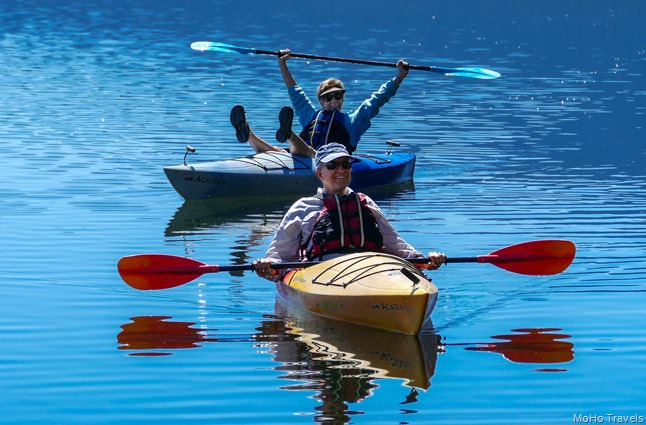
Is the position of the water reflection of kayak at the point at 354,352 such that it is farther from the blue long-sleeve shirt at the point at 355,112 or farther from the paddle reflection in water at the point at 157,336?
the blue long-sleeve shirt at the point at 355,112

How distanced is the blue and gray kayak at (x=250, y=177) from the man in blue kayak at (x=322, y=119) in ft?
0.76

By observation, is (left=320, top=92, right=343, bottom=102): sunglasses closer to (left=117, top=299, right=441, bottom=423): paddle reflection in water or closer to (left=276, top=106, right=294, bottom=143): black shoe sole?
(left=276, top=106, right=294, bottom=143): black shoe sole

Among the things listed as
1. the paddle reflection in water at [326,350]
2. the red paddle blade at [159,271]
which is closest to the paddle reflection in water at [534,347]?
the paddle reflection in water at [326,350]

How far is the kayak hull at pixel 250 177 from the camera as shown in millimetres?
15422

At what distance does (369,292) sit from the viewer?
921 cm

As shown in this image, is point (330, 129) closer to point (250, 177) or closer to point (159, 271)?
point (250, 177)

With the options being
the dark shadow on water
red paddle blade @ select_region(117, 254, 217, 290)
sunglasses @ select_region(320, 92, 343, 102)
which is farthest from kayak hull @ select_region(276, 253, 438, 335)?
sunglasses @ select_region(320, 92, 343, 102)

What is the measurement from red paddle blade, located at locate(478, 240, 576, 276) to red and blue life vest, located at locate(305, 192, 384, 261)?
1041 mm

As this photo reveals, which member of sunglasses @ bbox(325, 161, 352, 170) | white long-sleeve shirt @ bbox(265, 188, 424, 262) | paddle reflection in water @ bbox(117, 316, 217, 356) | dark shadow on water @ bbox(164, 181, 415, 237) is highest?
sunglasses @ bbox(325, 161, 352, 170)

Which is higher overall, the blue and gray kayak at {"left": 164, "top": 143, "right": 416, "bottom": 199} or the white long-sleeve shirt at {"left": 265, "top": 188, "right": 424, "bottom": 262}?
the white long-sleeve shirt at {"left": 265, "top": 188, "right": 424, "bottom": 262}

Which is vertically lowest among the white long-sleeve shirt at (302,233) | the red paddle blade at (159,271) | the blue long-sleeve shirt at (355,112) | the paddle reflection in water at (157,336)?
the paddle reflection in water at (157,336)

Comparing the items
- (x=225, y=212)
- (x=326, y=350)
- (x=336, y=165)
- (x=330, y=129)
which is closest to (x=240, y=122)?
(x=330, y=129)

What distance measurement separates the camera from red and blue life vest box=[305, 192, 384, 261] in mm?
9891

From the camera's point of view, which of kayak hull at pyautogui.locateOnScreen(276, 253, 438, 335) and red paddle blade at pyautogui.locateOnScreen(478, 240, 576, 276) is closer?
kayak hull at pyautogui.locateOnScreen(276, 253, 438, 335)
